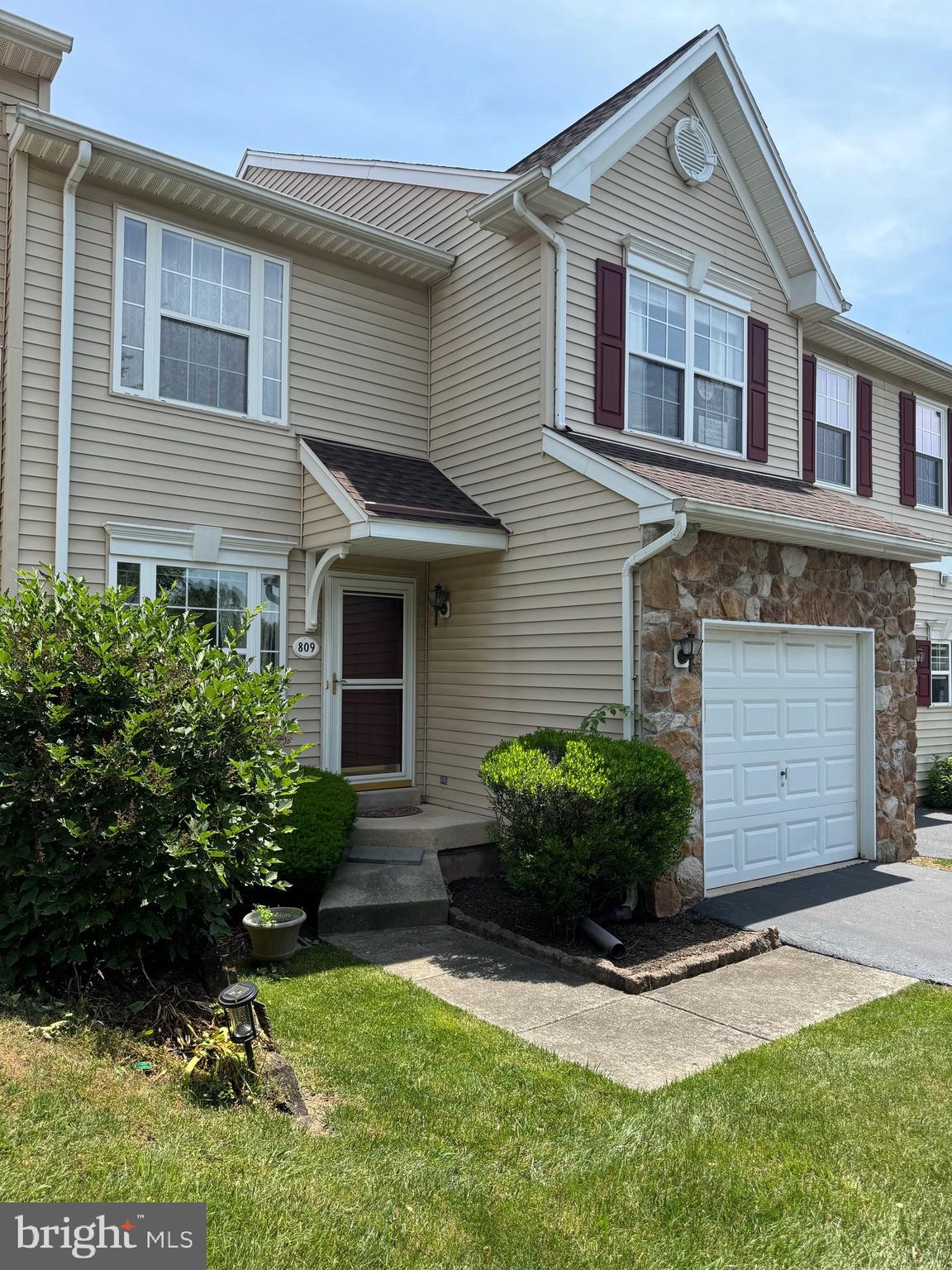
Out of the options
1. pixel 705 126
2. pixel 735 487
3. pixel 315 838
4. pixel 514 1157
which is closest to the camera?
pixel 514 1157

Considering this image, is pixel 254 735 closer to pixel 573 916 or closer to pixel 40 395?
pixel 573 916

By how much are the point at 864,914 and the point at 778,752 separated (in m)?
1.60

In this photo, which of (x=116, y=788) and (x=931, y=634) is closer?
(x=116, y=788)

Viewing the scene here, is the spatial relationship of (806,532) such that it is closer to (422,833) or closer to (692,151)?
(422,833)

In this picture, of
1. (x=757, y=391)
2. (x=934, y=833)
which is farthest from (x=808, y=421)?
(x=934, y=833)

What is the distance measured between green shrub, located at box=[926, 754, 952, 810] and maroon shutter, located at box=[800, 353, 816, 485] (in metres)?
5.04

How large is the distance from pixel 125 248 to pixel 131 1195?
722 centimetres

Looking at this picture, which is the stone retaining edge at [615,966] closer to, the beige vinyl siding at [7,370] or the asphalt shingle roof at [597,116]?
the beige vinyl siding at [7,370]

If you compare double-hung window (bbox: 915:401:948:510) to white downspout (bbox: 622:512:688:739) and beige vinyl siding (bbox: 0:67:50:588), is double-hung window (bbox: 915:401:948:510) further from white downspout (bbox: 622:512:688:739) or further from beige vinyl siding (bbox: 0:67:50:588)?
beige vinyl siding (bbox: 0:67:50:588)

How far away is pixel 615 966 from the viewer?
578 cm

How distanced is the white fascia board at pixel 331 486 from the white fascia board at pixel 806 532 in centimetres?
279

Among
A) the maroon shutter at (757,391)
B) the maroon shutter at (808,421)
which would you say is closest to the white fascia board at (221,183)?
the maroon shutter at (757,391)

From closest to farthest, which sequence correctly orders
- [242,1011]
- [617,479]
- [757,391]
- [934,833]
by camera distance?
[242,1011]
[617,479]
[757,391]
[934,833]

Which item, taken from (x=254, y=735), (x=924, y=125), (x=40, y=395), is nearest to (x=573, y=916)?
(x=254, y=735)
